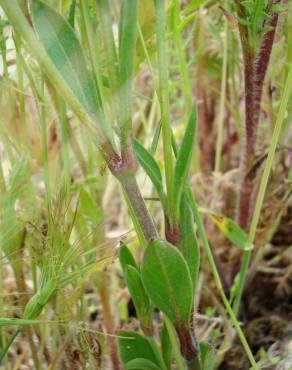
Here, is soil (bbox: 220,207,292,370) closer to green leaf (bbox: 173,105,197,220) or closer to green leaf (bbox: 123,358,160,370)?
green leaf (bbox: 123,358,160,370)

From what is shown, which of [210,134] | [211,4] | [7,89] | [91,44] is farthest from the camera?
[210,134]

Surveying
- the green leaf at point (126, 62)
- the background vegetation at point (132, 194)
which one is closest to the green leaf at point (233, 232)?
the background vegetation at point (132, 194)

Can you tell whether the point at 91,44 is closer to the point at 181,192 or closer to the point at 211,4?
the point at 181,192

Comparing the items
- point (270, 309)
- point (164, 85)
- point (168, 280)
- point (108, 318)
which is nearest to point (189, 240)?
point (168, 280)

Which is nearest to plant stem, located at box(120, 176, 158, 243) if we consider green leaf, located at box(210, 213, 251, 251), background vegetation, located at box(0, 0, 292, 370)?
background vegetation, located at box(0, 0, 292, 370)

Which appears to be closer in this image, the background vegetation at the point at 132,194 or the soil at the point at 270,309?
the background vegetation at the point at 132,194

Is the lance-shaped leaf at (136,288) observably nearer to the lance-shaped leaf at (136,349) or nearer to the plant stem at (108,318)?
the lance-shaped leaf at (136,349)

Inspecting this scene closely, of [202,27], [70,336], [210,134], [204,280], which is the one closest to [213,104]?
[210,134]
